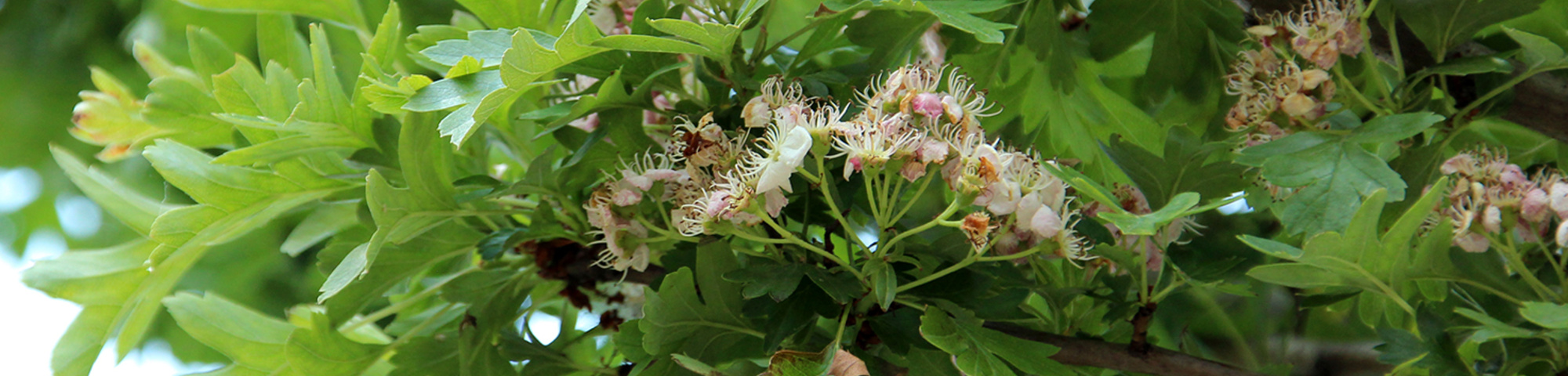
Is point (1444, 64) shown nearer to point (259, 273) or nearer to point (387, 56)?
point (387, 56)

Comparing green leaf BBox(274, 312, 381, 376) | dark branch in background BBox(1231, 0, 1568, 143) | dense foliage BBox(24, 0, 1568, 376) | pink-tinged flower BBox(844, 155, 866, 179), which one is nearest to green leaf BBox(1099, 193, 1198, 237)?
dense foliage BBox(24, 0, 1568, 376)

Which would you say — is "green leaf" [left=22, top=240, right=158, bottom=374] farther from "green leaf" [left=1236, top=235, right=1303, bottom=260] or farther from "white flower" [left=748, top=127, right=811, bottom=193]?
"green leaf" [left=1236, top=235, right=1303, bottom=260]

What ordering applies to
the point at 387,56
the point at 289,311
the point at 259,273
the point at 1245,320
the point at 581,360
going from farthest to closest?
the point at 259,273, the point at 1245,320, the point at 581,360, the point at 289,311, the point at 387,56

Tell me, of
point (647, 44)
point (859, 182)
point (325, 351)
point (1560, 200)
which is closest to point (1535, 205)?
point (1560, 200)

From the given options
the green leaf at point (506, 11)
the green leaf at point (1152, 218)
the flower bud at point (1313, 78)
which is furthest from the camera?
the green leaf at point (506, 11)

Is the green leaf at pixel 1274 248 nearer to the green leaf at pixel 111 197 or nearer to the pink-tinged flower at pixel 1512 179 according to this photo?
the pink-tinged flower at pixel 1512 179

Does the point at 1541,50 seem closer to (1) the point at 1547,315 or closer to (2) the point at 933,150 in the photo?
(1) the point at 1547,315

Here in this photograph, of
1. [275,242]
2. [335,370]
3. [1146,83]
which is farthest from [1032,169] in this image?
[275,242]

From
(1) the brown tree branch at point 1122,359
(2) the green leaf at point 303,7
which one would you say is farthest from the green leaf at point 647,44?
(2) the green leaf at point 303,7
